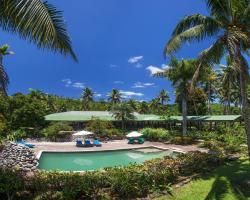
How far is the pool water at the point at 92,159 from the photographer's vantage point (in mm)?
19564

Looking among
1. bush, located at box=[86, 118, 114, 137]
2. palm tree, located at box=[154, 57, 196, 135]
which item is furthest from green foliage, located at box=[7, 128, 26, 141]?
palm tree, located at box=[154, 57, 196, 135]

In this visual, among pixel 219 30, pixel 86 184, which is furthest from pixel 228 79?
pixel 86 184

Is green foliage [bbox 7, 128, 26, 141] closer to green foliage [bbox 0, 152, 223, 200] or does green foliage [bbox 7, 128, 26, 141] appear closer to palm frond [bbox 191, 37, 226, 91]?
green foliage [bbox 0, 152, 223, 200]

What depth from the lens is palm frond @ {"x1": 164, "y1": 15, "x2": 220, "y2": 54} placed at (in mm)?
13898

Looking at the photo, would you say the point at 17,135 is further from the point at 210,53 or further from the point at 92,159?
the point at 210,53

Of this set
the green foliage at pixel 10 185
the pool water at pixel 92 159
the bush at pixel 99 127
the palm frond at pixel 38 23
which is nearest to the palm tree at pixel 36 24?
the palm frond at pixel 38 23

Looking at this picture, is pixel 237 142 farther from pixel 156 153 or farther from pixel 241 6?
pixel 241 6

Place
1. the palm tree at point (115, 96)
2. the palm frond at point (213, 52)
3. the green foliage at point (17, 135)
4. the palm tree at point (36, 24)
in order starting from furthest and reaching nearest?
the palm tree at point (115, 96)
the green foliage at point (17, 135)
the palm frond at point (213, 52)
the palm tree at point (36, 24)

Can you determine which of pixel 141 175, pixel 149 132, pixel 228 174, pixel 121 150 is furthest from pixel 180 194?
pixel 149 132

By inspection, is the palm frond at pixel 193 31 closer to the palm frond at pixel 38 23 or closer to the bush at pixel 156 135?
the palm frond at pixel 38 23

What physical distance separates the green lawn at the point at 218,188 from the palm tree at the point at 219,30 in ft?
5.67

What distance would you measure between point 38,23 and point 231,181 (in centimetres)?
924

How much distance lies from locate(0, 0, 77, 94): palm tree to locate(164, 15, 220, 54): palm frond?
26.4 feet

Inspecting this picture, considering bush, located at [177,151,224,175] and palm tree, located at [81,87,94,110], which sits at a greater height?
palm tree, located at [81,87,94,110]
